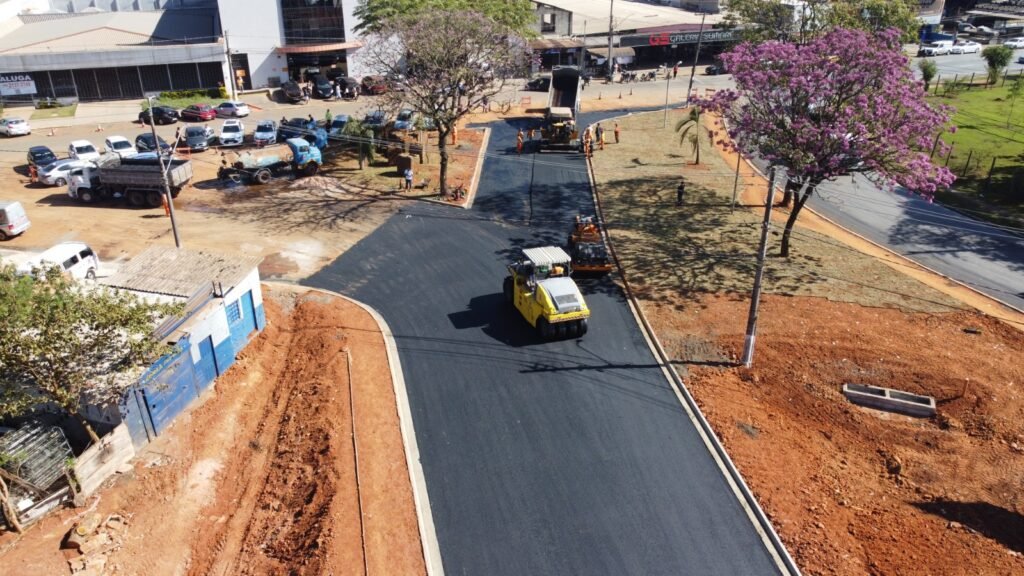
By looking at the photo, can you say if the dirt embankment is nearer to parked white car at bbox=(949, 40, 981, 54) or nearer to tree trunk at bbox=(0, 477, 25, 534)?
tree trunk at bbox=(0, 477, 25, 534)

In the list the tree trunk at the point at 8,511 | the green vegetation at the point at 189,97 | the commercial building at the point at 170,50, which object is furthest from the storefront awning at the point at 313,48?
the tree trunk at the point at 8,511

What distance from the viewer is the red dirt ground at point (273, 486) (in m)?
16.0

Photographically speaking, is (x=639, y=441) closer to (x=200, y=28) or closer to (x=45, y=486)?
(x=45, y=486)

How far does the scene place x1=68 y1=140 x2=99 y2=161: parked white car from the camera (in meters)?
43.8

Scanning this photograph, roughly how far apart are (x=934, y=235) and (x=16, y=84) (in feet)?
231

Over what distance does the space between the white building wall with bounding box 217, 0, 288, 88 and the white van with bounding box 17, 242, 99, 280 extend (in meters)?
41.2

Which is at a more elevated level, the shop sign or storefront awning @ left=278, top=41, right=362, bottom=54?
the shop sign

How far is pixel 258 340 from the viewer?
24922 millimetres

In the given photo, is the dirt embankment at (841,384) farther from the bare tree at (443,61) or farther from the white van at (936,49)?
the white van at (936,49)

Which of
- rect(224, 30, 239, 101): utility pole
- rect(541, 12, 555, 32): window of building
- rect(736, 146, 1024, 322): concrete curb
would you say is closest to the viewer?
rect(736, 146, 1024, 322): concrete curb

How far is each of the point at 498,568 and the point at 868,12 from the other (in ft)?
142

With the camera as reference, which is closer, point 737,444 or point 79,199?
point 737,444

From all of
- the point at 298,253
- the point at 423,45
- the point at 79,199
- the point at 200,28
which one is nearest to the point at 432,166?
the point at 423,45

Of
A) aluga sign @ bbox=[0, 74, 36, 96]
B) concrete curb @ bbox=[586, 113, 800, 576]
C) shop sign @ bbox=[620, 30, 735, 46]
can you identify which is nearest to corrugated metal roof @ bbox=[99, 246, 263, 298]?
concrete curb @ bbox=[586, 113, 800, 576]
